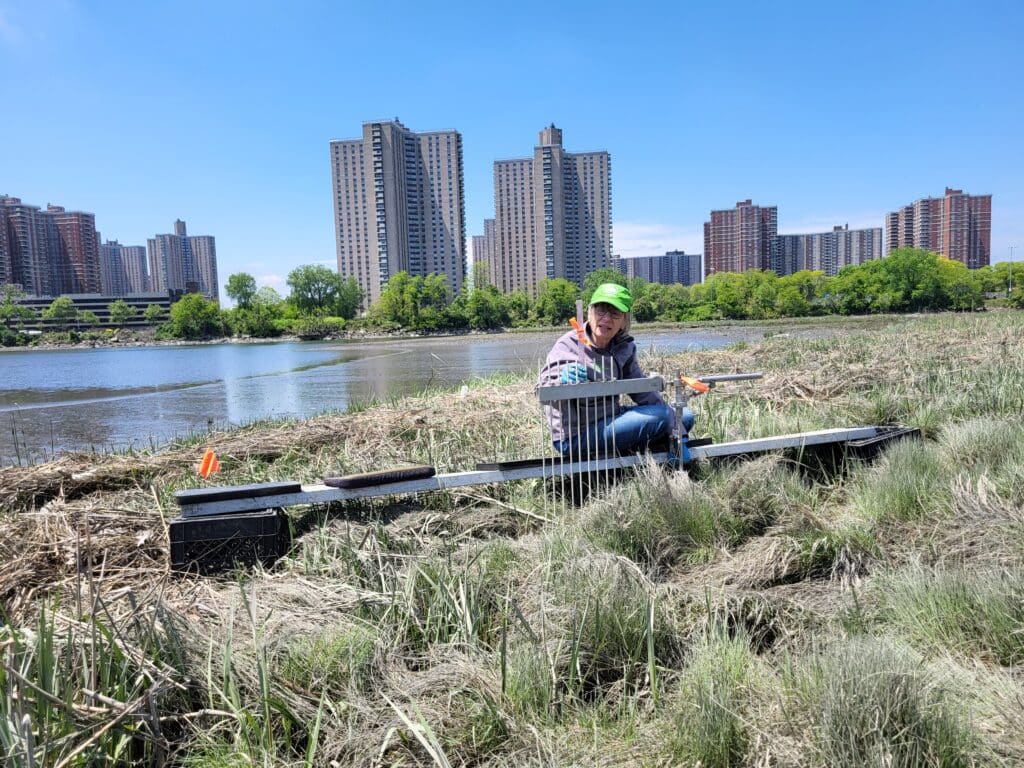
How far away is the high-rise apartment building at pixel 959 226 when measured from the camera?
119312 millimetres

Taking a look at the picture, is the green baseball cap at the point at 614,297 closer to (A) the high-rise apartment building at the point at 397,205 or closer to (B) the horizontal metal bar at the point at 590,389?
(B) the horizontal metal bar at the point at 590,389

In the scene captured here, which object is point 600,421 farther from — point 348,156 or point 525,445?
point 348,156

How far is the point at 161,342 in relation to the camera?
290ft

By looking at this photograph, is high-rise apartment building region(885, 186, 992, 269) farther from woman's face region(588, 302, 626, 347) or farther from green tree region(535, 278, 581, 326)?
woman's face region(588, 302, 626, 347)

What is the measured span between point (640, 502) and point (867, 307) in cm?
9276

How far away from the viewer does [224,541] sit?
10.8 feet

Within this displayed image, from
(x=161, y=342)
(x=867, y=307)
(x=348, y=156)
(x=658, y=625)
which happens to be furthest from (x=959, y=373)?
(x=348, y=156)

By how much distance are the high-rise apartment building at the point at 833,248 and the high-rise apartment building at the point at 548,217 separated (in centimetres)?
4870

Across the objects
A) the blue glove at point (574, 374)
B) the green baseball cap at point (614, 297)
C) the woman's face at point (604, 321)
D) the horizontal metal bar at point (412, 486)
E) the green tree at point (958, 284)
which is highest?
the green tree at point (958, 284)

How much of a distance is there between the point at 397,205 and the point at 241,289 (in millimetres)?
32295

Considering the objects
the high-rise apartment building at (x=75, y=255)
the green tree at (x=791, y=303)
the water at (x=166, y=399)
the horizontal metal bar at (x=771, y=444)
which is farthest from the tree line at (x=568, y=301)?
the horizontal metal bar at (x=771, y=444)

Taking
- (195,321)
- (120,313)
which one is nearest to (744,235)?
(195,321)

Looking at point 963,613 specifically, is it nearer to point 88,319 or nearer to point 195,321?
point 195,321

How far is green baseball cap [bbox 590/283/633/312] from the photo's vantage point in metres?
4.01
